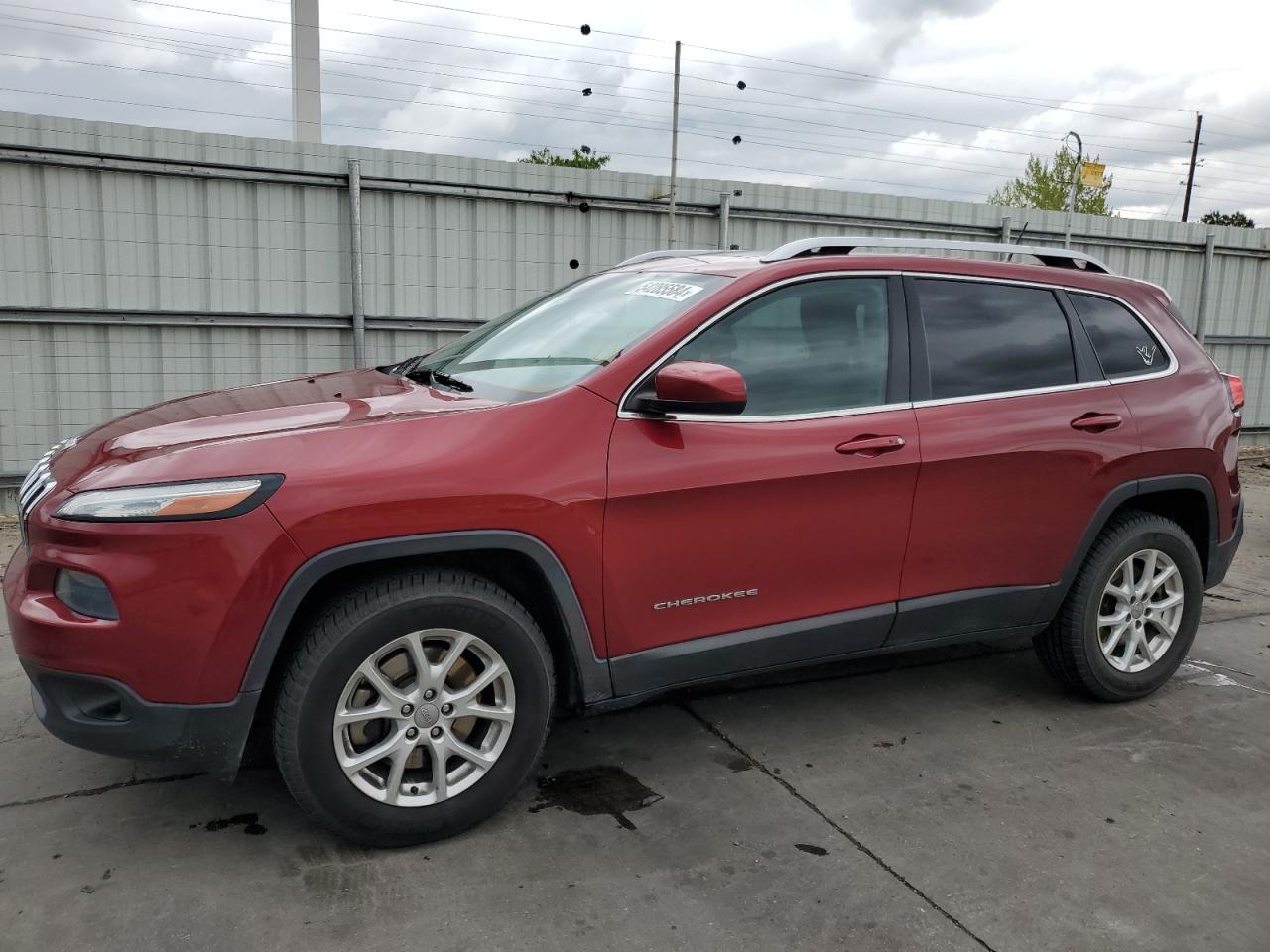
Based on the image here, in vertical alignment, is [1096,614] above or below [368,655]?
Result: below

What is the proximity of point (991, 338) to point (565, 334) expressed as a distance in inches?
62.1

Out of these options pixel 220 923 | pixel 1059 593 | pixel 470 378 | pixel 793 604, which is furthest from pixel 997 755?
pixel 220 923

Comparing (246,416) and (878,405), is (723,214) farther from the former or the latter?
(246,416)

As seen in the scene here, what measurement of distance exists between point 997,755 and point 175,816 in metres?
2.76

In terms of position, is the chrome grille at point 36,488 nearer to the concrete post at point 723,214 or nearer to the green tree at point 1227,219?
the concrete post at point 723,214

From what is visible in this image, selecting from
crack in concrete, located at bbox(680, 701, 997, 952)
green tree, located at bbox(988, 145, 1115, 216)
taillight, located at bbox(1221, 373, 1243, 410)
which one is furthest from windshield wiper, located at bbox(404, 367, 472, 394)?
green tree, located at bbox(988, 145, 1115, 216)

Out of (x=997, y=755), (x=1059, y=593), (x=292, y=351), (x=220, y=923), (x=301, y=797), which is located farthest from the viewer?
(x=292, y=351)

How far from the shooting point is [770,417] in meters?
3.28

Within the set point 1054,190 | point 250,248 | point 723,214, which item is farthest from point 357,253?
point 1054,190

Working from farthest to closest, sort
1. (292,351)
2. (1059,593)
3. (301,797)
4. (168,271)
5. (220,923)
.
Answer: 1. (292,351)
2. (168,271)
3. (1059,593)
4. (301,797)
5. (220,923)

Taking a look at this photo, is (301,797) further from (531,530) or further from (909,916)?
(909,916)

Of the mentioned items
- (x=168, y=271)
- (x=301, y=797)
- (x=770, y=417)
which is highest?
(x=168, y=271)

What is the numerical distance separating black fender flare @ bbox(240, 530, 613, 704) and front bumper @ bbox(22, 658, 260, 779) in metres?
0.11

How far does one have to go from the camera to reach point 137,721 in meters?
2.62
